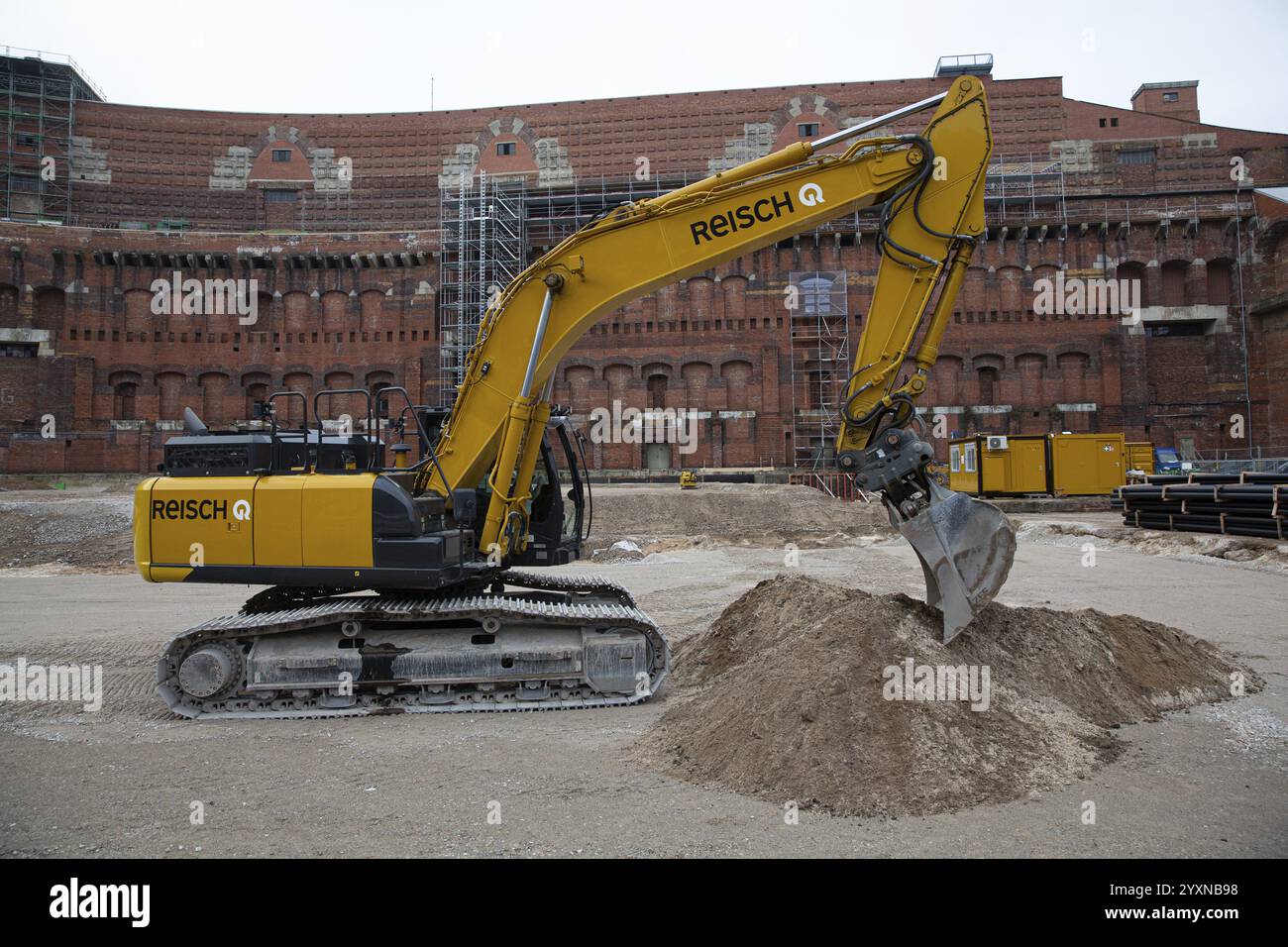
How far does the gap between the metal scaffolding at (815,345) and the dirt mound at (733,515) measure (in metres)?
10.8

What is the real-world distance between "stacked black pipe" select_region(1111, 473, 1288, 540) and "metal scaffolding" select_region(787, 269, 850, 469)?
17.1 m

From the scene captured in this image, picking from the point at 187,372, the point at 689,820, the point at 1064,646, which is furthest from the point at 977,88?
the point at 187,372

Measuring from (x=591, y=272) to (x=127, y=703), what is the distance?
18.0 ft

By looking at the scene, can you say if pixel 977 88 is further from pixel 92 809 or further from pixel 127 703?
pixel 127 703

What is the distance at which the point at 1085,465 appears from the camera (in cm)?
2828

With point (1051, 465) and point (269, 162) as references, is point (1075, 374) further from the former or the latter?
point (269, 162)

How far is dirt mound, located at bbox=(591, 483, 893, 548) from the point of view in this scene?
24.2 meters

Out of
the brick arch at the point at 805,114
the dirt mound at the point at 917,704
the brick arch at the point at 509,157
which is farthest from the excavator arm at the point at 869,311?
the brick arch at the point at 509,157

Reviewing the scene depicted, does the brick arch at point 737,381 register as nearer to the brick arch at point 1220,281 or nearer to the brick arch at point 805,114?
the brick arch at point 805,114

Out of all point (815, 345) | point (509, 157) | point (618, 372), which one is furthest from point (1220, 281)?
→ point (509, 157)

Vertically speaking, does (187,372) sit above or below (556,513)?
above

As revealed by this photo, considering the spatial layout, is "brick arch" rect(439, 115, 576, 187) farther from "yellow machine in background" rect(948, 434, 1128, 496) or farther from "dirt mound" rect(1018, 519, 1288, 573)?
"dirt mound" rect(1018, 519, 1288, 573)

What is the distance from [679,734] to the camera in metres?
5.59

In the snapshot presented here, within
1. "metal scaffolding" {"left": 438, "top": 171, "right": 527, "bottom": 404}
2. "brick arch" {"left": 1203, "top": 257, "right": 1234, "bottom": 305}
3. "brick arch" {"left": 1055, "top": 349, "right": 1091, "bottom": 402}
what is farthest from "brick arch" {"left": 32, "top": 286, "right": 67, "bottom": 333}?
"brick arch" {"left": 1203, "top": 257, "right": 1234, "bottom": 305}
